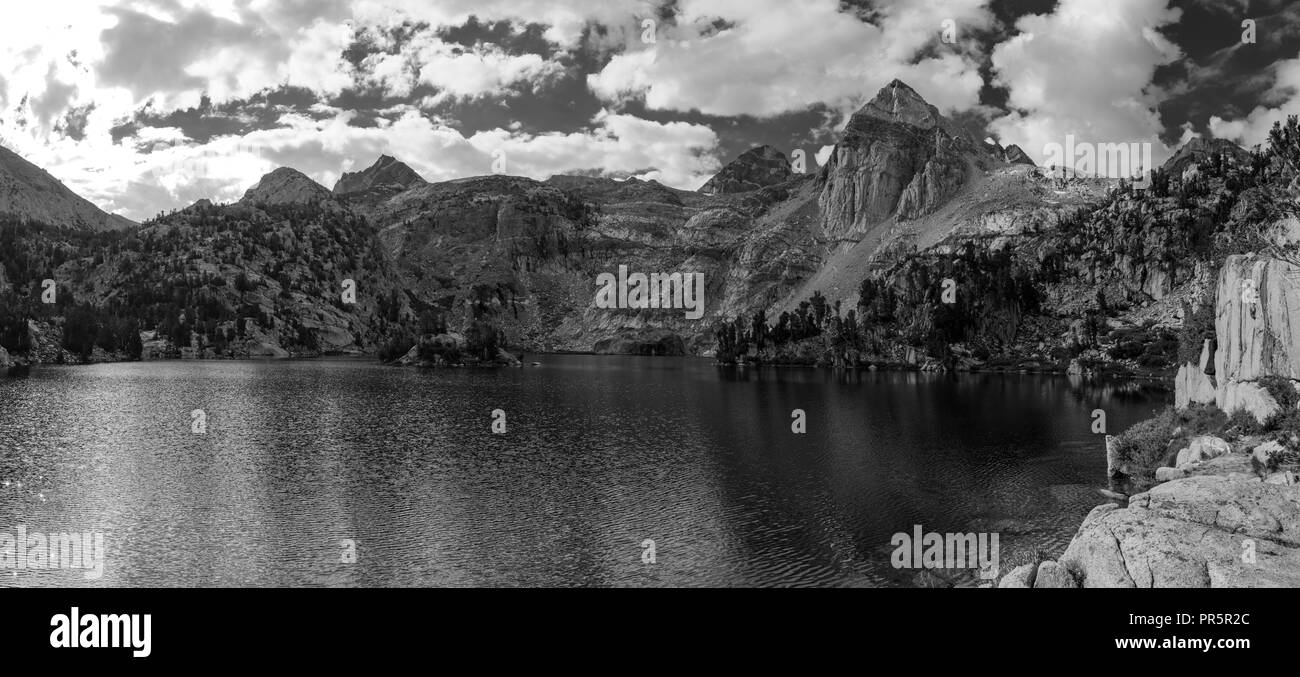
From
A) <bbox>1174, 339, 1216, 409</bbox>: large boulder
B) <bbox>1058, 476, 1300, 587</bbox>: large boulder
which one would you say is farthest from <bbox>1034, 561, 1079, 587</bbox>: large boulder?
<bbox>1174, 339, 1216, 409</bbox>: large boulder

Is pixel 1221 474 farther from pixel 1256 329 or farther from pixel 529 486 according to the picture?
pixel 529 486

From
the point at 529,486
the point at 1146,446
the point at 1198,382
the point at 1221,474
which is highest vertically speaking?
the point at 1198,382

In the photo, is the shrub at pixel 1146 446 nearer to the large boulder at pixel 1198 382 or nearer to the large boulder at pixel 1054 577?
the large boulder at pixel 1198 382

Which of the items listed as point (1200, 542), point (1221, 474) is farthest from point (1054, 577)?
point (1221, 474)

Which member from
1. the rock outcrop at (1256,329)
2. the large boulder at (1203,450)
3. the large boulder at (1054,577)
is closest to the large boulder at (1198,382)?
the rock outcrop at (1256,329)

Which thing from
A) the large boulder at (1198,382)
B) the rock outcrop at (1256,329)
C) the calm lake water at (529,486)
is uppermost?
the rock outcrop at (1256,329)

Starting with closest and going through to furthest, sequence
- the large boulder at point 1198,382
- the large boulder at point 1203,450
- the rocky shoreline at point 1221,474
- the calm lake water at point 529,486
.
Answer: the rocky shoreline at point 1221,474, the calm lake water at point 529,486, the large boulder at point 1203,450, the large boulder at point 1198,382

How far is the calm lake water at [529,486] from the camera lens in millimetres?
40094

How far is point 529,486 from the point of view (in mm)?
59094

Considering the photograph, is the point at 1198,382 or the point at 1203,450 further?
the point at 1198,382

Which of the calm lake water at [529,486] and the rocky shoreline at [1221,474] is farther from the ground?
the rocky shoreline at [1221,474]

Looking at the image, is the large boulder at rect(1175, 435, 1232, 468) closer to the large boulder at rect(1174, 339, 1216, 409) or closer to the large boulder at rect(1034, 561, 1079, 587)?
the large boulder at rect(1174, 339, 1216, 409)

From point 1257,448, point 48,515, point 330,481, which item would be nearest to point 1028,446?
point 1257,448
